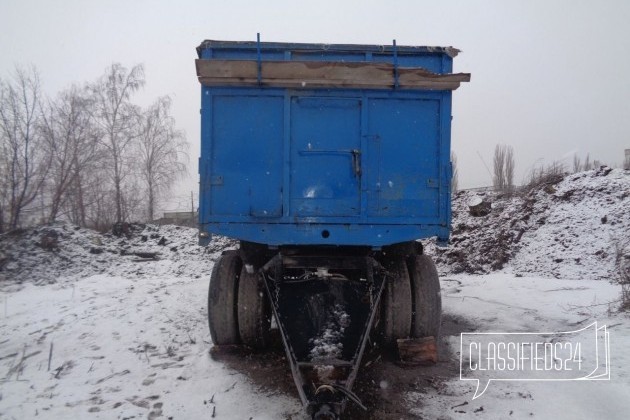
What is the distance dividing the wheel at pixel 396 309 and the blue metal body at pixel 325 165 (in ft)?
1.97

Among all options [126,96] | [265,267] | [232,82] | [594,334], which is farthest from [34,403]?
[126,96]

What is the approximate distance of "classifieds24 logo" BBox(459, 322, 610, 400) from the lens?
4.61 m

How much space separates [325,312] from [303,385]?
1032 mm

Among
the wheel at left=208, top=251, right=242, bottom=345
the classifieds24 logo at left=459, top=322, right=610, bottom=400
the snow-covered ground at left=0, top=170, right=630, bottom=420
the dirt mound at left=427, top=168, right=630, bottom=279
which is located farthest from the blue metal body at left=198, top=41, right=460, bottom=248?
the dirt mound at left=427, top=168, right=630, bottom=279

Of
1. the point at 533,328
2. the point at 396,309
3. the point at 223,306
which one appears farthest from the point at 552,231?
the point at 223,306

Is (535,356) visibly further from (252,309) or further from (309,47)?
(309,47)

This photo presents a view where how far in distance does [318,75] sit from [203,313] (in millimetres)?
4136

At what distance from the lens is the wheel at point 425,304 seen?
526 cm

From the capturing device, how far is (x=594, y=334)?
18.0 ft

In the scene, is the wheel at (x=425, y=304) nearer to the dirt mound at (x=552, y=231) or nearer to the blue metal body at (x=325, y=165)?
the blue metal body at (x=325, y=165)

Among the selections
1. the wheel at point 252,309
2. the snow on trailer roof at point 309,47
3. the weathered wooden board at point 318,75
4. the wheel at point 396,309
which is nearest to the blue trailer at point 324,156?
the weathered wooden board at point 318,75

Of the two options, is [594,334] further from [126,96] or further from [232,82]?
[126,96]

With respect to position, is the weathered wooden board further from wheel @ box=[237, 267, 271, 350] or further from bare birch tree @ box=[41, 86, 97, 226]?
bare birch tree @ box=[41, 86, 97, 226]

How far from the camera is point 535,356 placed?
512cm
